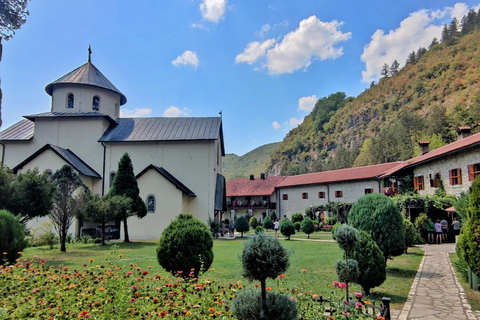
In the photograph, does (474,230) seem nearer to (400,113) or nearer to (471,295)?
(471,295)

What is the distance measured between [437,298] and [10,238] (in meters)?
10.3

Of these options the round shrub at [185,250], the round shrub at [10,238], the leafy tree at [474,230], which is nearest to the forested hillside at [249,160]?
the round shrub at [10,238]

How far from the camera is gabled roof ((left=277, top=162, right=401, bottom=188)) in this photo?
30516mm

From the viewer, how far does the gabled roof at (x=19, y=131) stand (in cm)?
2404

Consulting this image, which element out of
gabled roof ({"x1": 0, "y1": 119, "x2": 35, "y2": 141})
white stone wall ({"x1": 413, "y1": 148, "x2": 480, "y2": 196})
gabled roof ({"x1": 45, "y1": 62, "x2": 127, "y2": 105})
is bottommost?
A: white stone wall ({"x1": 413, "y1": 148, "x2": 480, "y2": 196})

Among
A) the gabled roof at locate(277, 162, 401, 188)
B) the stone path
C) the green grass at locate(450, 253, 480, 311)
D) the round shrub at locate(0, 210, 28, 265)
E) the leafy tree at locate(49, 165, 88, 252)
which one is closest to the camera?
the stone path

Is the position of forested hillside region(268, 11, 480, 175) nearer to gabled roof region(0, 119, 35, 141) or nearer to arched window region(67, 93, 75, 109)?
arched window region(67, 93, 75, 109)

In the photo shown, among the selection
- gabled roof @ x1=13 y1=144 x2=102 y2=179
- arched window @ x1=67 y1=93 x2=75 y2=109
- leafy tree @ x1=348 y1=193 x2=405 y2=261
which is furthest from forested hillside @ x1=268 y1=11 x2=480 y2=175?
arched window @ x1=67 y1=93 x2=75 y2=109

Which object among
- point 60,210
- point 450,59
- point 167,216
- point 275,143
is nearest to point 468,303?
point 60,210

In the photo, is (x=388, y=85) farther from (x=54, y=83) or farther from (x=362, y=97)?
(x=54, y=83)

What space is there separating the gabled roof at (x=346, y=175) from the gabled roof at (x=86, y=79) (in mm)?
23537

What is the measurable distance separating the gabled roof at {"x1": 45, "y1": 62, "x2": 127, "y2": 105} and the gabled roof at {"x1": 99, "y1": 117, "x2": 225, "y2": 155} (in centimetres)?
315

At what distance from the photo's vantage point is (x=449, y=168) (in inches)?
713

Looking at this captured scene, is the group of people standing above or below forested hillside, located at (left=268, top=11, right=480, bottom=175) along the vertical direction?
below
